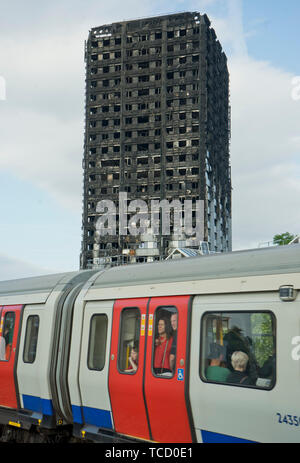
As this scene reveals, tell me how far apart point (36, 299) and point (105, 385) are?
2829 mm

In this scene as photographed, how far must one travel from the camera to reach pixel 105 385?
350 inches

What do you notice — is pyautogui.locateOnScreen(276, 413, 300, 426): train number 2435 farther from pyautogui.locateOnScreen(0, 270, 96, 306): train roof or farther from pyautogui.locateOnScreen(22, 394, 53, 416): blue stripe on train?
pyautogui.locateOnScreen(0, 270, 96, 306): train roof

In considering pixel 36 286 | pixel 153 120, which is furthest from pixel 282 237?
pixel 153 120

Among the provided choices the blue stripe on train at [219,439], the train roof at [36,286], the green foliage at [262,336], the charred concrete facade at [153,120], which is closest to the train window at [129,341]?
the blue stripe on train at [219,439]

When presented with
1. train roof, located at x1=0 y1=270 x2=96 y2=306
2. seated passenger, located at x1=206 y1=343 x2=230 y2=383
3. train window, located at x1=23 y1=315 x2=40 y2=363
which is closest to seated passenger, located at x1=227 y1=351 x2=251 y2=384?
seated passenger, located at x1=206 y1=343 x2=230 y2=383

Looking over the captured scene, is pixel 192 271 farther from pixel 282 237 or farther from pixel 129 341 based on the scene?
pixel 282 237

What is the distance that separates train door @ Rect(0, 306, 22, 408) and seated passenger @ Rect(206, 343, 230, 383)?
5200 mm

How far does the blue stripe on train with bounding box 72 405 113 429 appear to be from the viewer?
8.88m

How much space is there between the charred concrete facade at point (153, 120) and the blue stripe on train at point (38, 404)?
8154 centimetres

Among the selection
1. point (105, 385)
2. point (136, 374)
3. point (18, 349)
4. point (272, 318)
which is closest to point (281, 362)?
point (272, 318)

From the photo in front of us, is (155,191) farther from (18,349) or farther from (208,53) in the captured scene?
(18,349)

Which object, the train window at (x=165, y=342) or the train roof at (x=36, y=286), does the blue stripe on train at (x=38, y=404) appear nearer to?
the train roof at (x=36, y=286)

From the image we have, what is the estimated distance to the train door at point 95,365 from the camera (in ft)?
29.4

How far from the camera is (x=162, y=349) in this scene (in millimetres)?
8055
